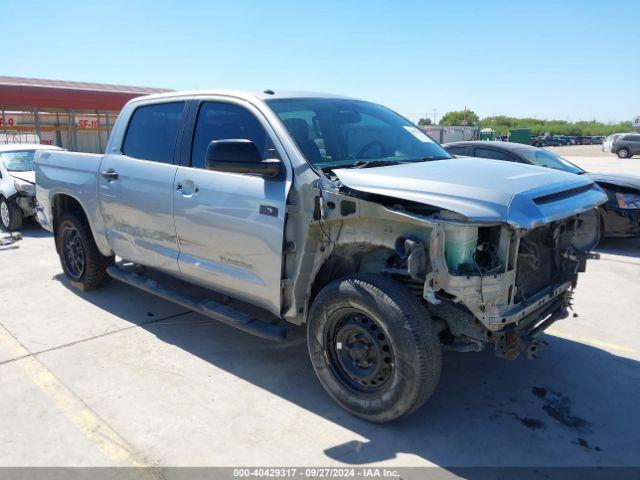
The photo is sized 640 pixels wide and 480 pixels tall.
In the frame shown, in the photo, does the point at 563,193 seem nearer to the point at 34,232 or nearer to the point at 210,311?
the point at 210,311

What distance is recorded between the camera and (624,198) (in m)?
7.87

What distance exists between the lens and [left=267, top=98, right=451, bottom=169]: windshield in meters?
3.84

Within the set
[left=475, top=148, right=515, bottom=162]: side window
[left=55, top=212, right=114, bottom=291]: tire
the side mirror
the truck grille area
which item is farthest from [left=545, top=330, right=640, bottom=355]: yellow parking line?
[left=55, top=212, right=114, bottom=291]: tire

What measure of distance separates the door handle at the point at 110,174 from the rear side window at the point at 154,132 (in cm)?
21

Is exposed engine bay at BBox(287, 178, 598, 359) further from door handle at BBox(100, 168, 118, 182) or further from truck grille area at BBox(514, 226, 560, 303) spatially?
door handle at BBox(100, 168, 118, 182)

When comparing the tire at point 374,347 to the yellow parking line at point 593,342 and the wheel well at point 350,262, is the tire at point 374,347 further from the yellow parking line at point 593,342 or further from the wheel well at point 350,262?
the yellow parking line at point 593,342

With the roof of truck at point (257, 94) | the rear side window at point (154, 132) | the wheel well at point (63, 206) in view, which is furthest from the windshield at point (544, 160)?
the wheel well at point (63, 206)

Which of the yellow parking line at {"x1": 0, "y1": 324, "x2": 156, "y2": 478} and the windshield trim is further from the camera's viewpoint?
the windshield trim

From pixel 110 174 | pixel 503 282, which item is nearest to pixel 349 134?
pixel 503 282

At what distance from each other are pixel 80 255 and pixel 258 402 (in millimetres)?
3302

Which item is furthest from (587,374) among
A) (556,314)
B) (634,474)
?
(634,474)

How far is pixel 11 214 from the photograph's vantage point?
32.4 feet

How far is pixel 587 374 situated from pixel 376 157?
2272 mm

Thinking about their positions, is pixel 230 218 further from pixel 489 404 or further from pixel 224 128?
pixel 489 404
